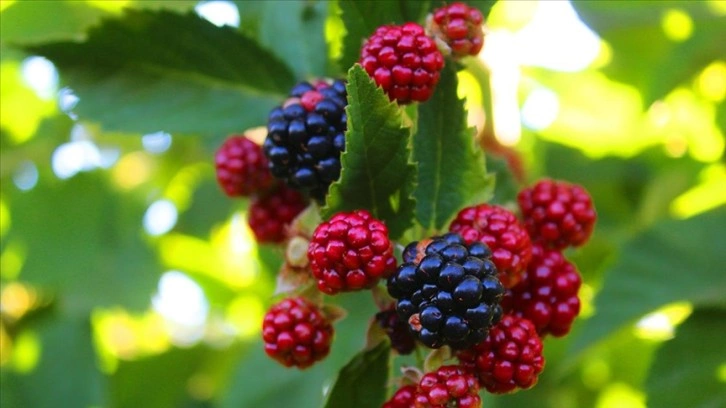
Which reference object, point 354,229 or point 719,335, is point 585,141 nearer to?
point 719,335

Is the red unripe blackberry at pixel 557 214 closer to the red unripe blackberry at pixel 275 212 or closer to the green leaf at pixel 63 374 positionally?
the red unripe blackberry at pixel 275 212

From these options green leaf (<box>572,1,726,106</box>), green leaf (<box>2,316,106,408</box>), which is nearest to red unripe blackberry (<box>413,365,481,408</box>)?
green leaf (<box>572,1,726,106</box>)

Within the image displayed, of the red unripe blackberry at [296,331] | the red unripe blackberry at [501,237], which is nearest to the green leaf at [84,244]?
the red unripe blackberry at [296,331]

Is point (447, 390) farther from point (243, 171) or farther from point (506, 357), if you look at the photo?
point (243, 171)

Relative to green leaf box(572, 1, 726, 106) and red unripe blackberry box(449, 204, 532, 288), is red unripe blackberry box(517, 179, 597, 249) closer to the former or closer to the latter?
red unripe blackberry box(449, 204, 532, 288)

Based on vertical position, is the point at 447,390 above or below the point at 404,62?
below

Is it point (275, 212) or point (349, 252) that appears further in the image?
point (275, 212)

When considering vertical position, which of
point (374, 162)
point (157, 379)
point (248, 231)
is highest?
point (374, 162)

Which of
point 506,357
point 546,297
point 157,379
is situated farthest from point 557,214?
point 157,379
